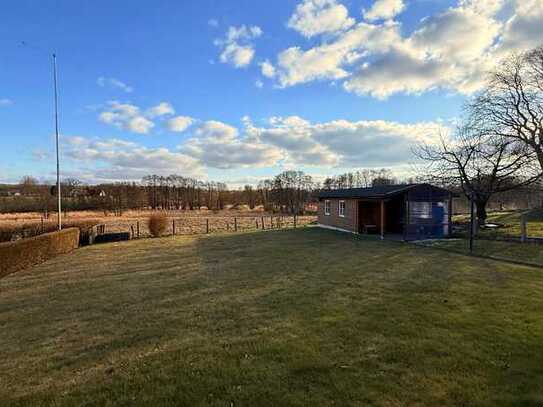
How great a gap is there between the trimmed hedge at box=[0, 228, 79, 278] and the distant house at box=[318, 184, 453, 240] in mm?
15201

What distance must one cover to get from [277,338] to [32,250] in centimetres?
1147

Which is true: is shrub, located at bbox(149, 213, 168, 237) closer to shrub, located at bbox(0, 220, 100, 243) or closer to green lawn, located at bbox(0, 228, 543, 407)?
shrub, located at bbox(0, 220, 100, 243)

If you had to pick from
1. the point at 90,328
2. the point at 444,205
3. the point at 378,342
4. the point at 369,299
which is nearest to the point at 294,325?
the point at 378,342

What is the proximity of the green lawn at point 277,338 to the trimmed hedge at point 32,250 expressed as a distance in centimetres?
154

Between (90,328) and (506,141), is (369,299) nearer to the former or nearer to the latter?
(90,328)

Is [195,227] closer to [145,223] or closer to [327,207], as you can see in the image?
[145,223]

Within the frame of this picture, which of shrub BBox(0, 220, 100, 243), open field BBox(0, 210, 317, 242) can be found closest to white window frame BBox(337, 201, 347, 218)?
open field BBox(0, 210, 317, 242)

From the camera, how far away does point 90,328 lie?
17.3 feet

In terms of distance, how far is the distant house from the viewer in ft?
56.1

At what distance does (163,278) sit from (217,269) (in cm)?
164

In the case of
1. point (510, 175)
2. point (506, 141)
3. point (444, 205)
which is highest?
point (506, 141)

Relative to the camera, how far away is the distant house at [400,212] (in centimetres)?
1711

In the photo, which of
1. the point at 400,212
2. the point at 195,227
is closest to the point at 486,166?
the point at 400,212

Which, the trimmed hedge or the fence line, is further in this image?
the fence line
